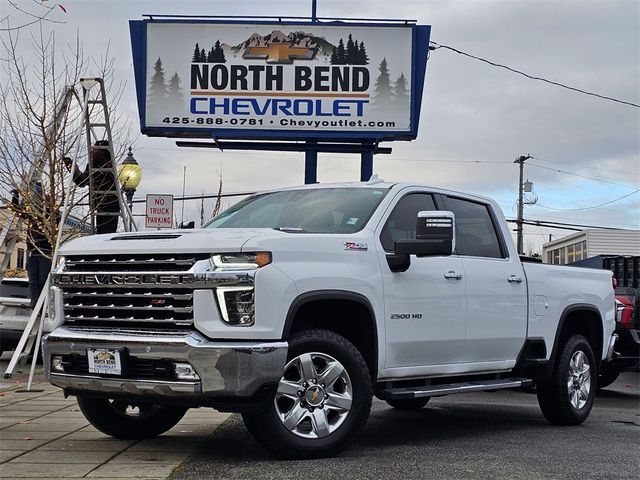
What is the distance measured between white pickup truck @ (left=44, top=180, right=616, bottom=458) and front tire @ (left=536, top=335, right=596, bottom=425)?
618mm

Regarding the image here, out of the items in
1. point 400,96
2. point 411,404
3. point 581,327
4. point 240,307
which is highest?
point 400,96

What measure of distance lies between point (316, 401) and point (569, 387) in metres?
3.40

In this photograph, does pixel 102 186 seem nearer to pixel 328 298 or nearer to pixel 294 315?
pixel 328 298

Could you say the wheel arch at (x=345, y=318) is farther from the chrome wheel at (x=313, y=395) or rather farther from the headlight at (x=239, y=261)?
the headlight at (x=239, y=261)

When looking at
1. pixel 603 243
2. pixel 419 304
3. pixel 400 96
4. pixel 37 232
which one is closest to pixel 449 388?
pixel 419 304

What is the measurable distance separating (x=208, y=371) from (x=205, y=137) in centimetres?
1497

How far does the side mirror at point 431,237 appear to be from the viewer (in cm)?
631

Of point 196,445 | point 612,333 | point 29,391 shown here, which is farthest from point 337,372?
point 29,391

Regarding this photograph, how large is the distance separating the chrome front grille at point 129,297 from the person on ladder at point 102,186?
20.5 ft

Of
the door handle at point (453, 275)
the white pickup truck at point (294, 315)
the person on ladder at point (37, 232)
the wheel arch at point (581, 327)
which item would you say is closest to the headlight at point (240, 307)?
the white pickup truck at point (294, 315)

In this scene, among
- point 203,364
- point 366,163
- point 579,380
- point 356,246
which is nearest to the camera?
point 203,364

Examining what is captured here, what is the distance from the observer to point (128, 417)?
22.6 feet

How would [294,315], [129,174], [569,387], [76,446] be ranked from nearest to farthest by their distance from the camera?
[294,315], [76,446], [569,387], [129,174]

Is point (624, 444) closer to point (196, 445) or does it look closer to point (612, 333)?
point (612, 333)
